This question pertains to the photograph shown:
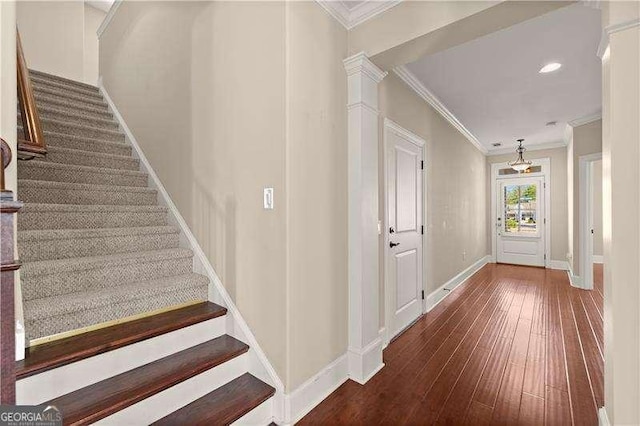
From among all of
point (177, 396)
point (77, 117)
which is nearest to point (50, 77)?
point (77, 117)

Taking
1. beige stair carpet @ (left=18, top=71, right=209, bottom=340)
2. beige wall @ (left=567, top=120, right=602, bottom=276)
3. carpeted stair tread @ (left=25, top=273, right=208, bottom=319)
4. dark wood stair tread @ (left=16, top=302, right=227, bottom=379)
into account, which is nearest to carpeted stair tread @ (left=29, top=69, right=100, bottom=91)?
beige stair carpet @ (left=18, top=71, right=209, bottom=340)

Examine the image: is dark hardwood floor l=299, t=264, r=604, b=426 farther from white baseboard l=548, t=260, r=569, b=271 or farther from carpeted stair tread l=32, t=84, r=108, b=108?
carpeted stair tread l=32, t=84, r=108, b=108

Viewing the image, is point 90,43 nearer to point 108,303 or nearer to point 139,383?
point 108,303

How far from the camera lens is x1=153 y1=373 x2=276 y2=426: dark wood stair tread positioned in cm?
154

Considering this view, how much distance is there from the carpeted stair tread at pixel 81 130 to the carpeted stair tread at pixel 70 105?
310 millimetres

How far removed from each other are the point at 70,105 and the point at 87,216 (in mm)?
1878

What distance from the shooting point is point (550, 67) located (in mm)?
3021

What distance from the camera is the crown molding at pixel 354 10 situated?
2.00m

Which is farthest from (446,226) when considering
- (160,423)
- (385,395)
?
(160,423)

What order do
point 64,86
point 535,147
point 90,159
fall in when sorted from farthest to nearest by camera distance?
point 535,147
point 64,86
point 90,159

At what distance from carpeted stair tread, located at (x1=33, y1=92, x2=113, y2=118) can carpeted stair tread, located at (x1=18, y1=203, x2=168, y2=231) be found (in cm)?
151

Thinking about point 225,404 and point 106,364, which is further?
point 225,404

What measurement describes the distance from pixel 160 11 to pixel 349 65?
2251mm

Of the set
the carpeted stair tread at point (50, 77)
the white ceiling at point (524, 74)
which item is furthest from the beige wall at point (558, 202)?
the carpeted stair tread at point (50, 77)
